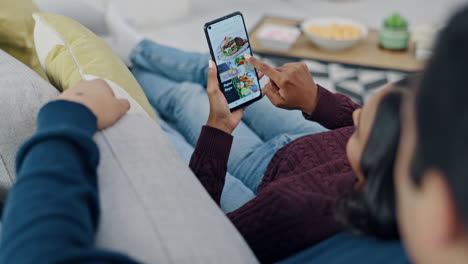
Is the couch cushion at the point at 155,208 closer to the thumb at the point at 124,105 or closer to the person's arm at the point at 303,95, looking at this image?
the thumb at the point at 124,105

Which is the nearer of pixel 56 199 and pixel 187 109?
pixel 56 199

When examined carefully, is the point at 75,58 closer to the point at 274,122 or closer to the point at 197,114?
the point at 197,114

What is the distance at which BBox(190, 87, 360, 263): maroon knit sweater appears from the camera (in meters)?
0.73

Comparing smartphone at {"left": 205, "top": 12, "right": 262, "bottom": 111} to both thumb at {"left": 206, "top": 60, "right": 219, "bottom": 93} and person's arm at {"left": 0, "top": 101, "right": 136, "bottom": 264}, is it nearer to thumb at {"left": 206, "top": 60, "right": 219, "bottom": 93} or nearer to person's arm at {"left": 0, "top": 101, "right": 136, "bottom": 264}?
thumb at {"left": 206, "top": 60, "right": 219, "bottom": 93}

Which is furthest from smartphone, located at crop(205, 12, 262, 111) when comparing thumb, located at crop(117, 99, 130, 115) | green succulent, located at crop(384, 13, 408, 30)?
green succulent, located at crop(384, 13, 408, 30)

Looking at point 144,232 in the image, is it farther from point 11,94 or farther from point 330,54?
point 330,54

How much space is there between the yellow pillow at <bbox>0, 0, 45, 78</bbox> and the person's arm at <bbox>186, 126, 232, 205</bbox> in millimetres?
505

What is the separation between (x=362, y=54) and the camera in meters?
2.03

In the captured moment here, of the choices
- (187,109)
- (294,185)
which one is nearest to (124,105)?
(294,185)

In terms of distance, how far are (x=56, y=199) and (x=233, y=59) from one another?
64 cm

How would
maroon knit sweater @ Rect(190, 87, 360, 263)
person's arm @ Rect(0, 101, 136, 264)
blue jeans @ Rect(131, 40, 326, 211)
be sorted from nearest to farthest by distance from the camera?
person's arm @ Rect(0, 101, 136, 264) < maroon knit sweater @ Rect(190, 87, 360, 263) < blue jeans @ Rect(131, 40, 326, 211)

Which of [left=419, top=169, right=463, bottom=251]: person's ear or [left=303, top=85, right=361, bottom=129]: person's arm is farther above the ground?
[left=419, top=169, right=463, bottom=251]: person's ear

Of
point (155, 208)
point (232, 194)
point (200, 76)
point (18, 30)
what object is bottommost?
point (232, 194)

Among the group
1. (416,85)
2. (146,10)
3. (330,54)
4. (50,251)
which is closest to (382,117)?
(416,85)
